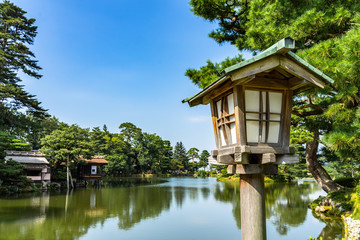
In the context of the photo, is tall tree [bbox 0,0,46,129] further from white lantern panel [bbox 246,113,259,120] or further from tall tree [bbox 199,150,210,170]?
tall tree [bbox 199,150,210,170]

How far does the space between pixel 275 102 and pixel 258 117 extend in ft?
0.91

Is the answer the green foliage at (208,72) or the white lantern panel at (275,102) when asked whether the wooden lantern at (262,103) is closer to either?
the white lantern panel at (275,102)

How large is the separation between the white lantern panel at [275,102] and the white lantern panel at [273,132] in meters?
0.16

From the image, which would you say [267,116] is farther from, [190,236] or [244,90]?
[190,236]

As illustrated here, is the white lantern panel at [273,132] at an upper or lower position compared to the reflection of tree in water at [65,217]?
upper

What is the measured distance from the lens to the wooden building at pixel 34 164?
17266 mm

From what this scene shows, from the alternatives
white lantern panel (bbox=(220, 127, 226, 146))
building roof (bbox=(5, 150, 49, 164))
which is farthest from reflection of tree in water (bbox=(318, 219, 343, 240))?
building roof (bbox=(5, 150, 49, 164))

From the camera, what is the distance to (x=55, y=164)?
19.0 m

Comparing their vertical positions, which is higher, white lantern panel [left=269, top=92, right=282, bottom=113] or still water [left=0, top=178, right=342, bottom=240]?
white lantern panel [left=269, top=92, right=282, bottom=113]

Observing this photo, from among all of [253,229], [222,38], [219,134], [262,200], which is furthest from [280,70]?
[222,38]

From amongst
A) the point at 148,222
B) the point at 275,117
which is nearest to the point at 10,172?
the point at 148,222

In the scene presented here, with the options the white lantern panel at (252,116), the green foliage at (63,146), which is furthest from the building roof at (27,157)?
the white lantern panel at (252,116)

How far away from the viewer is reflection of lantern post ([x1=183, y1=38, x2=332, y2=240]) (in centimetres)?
243

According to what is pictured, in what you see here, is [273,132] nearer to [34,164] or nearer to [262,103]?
[262,103]
